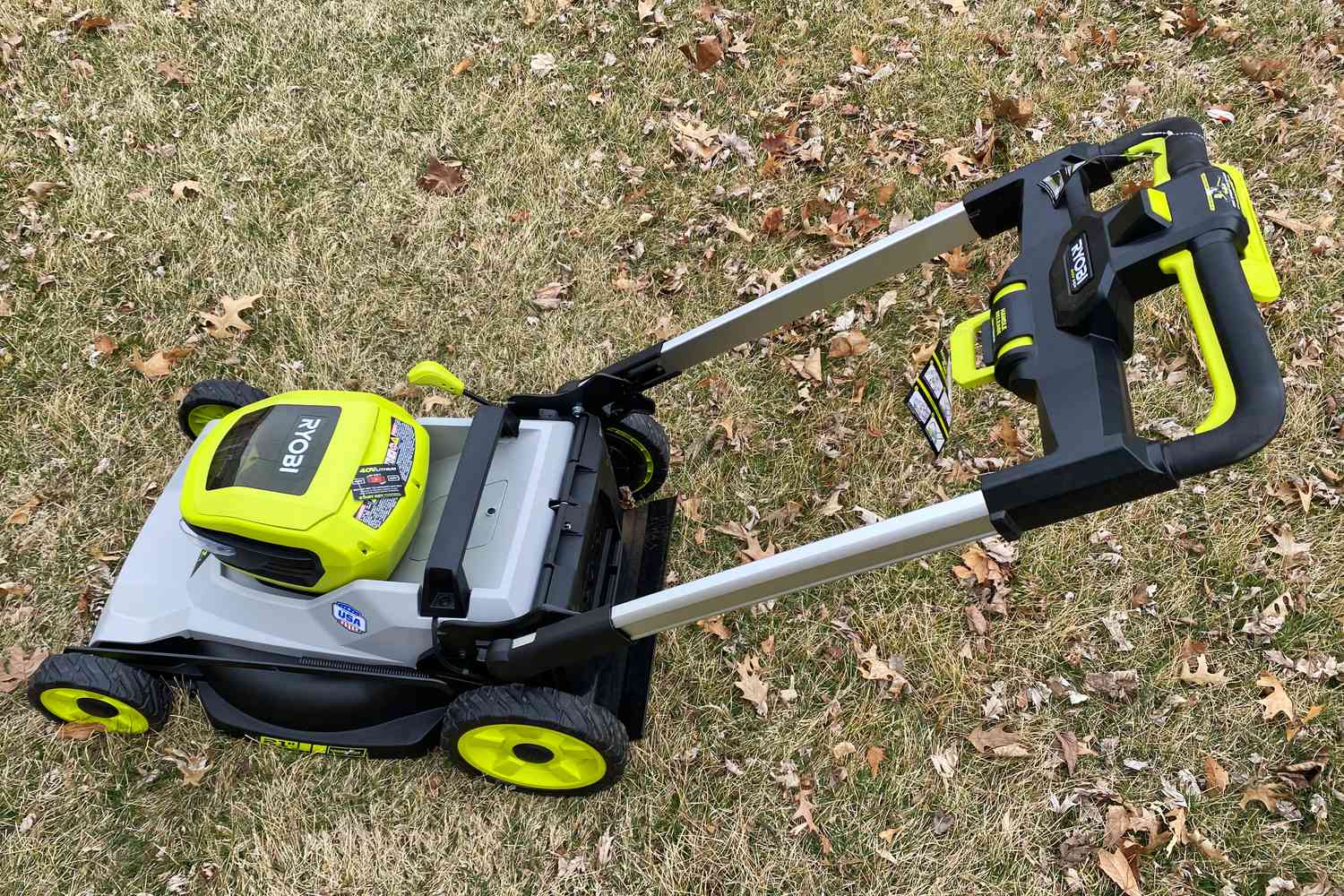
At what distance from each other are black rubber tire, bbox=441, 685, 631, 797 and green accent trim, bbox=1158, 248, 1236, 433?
1962 millimetres

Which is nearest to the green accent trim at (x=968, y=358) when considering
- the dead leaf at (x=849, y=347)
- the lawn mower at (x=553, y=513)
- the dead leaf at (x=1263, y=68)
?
the lawn mower at (x=553, y=513)

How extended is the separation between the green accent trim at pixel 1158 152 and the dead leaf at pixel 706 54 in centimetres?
416

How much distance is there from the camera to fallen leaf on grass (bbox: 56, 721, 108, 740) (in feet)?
11.7

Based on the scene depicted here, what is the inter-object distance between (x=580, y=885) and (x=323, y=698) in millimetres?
1160

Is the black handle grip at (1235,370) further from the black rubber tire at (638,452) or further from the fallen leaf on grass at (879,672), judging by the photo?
the black rubber tire at (638,452)

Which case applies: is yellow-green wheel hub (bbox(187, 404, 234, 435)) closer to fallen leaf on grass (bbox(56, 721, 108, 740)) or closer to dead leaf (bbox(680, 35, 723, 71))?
fallen leaf on grass (bbox(56, 721, 108, 740))

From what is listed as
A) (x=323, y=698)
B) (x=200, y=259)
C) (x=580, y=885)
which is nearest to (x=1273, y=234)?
(x=580, y=885)

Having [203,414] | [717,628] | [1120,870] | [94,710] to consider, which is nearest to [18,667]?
[94,710]

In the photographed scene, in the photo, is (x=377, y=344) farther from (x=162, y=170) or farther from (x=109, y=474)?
(x=162, y=170)

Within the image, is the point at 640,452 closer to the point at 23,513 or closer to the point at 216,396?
the point at 216,396

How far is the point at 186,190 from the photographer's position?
5508 mm

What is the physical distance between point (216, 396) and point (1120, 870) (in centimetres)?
406

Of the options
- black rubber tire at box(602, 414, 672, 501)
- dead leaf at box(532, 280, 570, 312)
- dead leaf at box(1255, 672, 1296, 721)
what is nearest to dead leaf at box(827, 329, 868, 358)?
black rubber tire at box(602, 414, 672, 501)

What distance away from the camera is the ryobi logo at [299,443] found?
9.43 feet
